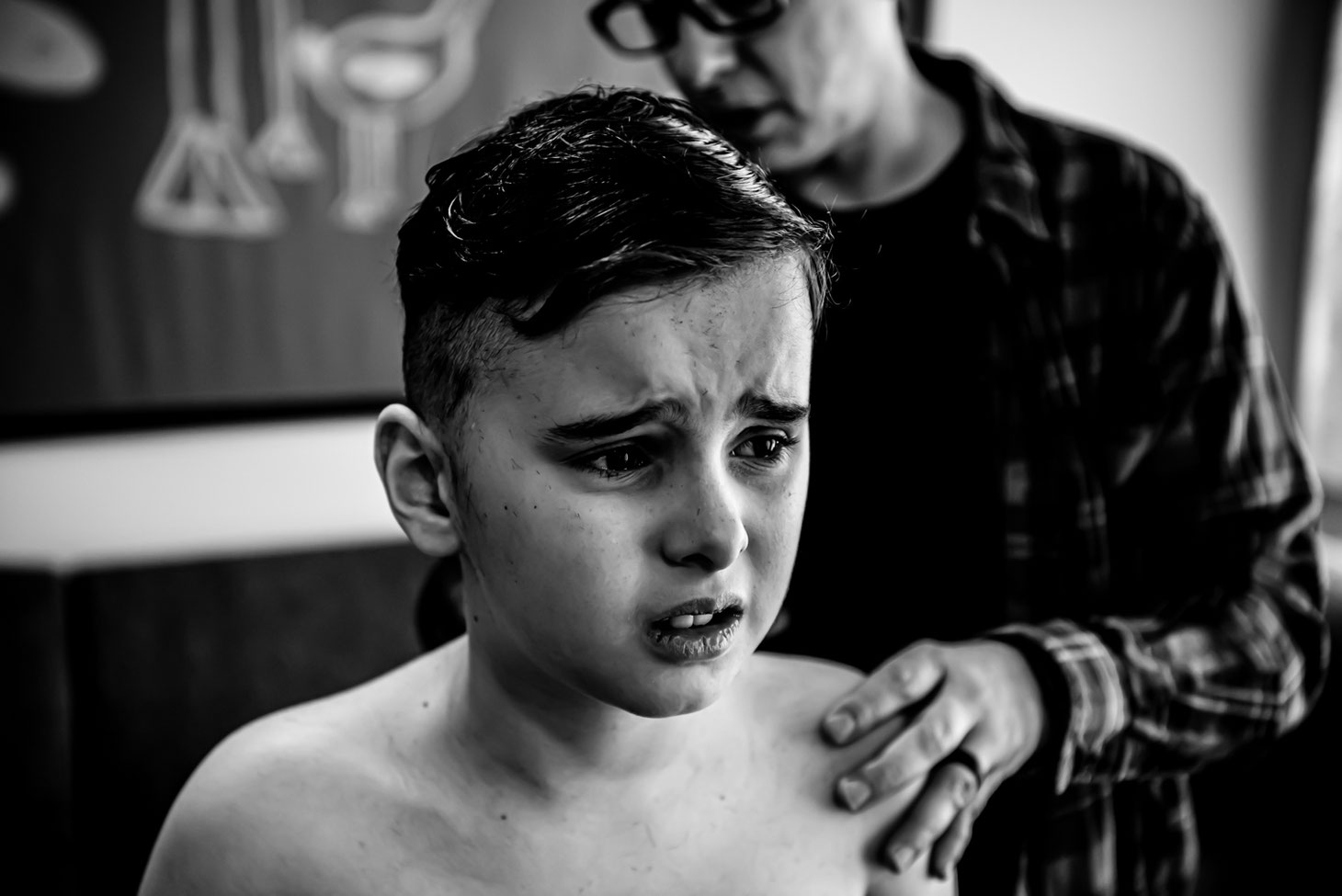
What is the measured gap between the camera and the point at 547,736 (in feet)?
2.62

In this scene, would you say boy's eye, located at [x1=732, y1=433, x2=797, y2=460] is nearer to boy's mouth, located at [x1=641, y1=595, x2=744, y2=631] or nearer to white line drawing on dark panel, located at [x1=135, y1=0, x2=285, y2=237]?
boy's mouth, located at [x1=641, y1=595, x2=744, y2=631]

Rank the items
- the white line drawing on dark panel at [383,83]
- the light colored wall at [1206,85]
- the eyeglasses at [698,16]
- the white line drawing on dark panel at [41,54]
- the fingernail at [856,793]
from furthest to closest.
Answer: the light colored wall at [1206,85] < the white line drawing on dark panel at [383,83] < the white line drawing on dark panel at [41,54] < the eyeglasses at [698,16] < the fingernail at [856,793]

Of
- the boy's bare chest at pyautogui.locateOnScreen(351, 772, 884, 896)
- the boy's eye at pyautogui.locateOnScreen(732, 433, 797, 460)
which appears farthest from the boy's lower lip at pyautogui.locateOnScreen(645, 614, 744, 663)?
the boy's bare chest at pyautogui.locateOnScreen(351, 772, 884, 896)

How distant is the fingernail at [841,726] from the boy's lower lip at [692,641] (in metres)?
0.23

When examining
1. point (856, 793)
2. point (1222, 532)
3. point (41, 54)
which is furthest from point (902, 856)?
point (41, 54)

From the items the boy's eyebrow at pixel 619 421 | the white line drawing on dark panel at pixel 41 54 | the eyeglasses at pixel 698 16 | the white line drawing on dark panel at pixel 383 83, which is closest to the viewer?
the boy's eyebrow at pixel 619 421

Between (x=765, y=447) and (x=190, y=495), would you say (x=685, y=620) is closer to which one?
(x=765, y=447)

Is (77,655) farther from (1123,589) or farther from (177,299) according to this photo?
(1123,589)

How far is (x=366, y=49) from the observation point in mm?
1967

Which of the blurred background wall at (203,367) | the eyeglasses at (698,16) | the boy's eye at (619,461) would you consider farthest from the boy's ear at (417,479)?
the blurred background wall at (203,367)

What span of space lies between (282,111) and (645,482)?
1.54m

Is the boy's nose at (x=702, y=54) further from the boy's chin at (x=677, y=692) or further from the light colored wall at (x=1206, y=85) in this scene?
the light colored wall at (x=1206, y=85)

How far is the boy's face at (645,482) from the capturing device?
65 cm

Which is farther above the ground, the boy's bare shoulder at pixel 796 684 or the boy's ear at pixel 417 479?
the boy's ear at pixel 417 479
